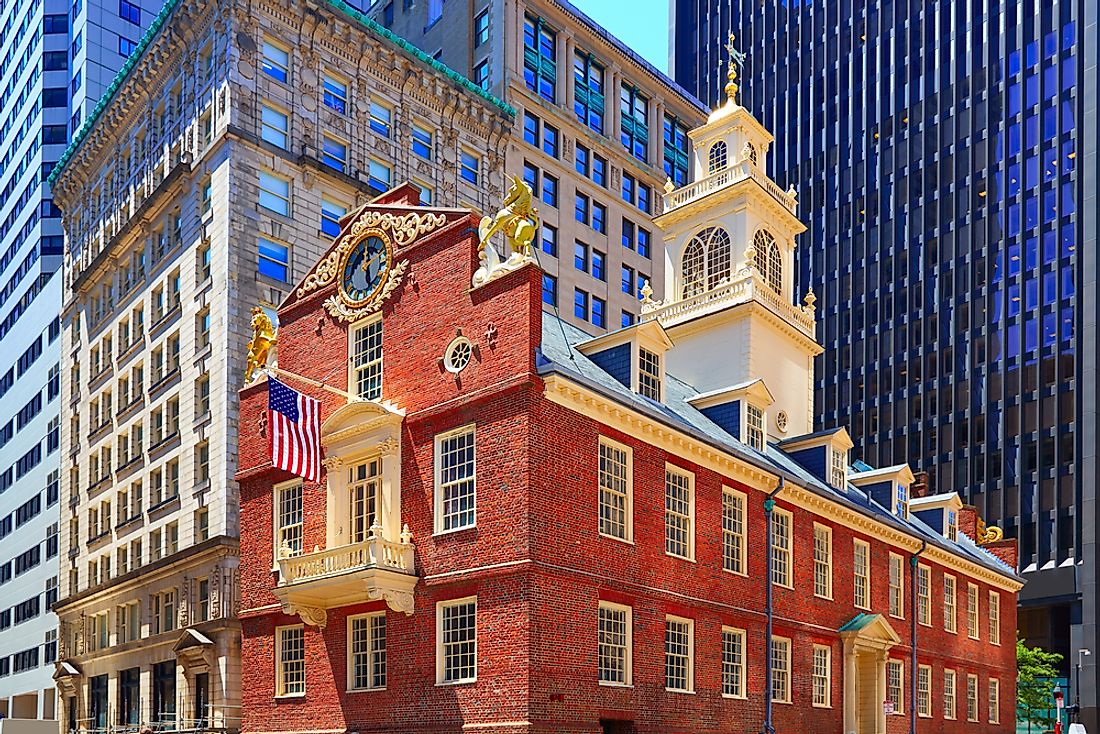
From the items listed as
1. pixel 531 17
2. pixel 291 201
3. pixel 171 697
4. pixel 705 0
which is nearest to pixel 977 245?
pixel 531 17

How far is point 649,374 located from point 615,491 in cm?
499

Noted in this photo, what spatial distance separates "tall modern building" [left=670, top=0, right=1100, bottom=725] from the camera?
317 ft

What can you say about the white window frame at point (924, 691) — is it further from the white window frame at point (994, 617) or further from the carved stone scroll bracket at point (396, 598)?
the carved stone scroll bracket at point (396, 598)

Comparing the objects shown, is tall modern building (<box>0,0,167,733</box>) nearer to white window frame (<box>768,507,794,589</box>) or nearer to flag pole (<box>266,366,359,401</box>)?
flag pole (<box>266,366,359,401</box>)

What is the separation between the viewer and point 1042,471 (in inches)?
3834

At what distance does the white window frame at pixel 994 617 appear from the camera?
57.4m

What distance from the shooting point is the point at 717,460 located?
38.0 m

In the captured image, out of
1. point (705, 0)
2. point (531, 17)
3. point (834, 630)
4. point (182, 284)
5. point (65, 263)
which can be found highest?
point (705, 0)

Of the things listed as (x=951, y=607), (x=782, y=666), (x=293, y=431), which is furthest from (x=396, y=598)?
(x=951, y=607)

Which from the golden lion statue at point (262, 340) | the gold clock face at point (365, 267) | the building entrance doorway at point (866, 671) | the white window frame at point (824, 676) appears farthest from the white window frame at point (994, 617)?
the golden lion statue at point (262, 340)

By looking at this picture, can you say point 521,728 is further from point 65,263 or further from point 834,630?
point 65,263

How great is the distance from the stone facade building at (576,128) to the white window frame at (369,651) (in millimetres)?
40407

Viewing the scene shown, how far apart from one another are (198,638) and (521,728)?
25943mm

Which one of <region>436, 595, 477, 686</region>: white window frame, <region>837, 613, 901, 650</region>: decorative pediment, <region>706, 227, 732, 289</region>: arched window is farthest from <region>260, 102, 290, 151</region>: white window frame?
<region>837, 613, 901, 650</region>: decorative pediment
